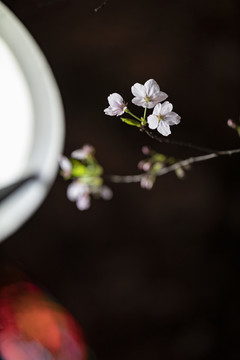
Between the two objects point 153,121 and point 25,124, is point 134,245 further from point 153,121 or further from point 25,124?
point 153,121

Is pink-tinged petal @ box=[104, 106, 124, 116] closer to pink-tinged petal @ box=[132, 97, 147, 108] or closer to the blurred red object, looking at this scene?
pink-tinged petal @ box=[132, 97, 147, 108]

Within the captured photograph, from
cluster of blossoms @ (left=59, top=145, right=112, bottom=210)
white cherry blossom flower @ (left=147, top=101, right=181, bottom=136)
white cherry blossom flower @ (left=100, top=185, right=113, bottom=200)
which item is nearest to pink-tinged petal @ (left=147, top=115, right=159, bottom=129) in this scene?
white cherry blossom flower @ (left=147, top=101, right=181, bottom=136)

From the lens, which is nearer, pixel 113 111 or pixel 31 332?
pixel 113 111

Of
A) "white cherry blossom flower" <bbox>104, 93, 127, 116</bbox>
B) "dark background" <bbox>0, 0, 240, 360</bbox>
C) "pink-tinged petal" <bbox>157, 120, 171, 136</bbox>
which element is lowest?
"dark background" <bbox>0, 0, 240, 360</bbox>

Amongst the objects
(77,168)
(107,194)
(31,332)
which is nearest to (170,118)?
(77,168)

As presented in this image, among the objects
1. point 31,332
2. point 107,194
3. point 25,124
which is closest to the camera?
point 31,332

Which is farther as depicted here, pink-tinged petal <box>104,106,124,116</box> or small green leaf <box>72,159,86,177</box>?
small green leaf <box>72,159,86,177</box>

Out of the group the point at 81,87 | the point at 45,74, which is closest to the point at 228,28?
the point at 81,87
